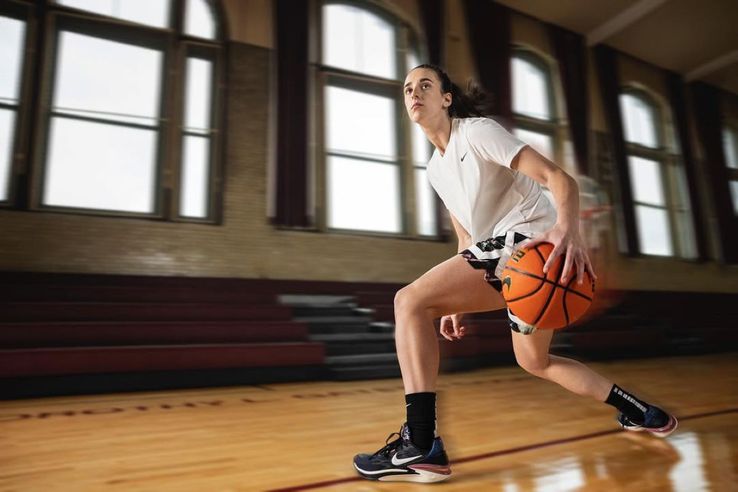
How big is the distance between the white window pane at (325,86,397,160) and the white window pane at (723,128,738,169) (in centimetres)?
693

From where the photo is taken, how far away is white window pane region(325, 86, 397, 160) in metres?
6.32

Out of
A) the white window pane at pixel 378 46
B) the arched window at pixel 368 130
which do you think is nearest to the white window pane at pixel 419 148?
the arched window at pixel 368 130

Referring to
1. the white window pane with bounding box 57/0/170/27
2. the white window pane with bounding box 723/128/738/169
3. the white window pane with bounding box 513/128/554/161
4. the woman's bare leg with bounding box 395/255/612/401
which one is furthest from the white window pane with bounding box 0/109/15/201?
the white window pane with bounding box 723/128/738/169

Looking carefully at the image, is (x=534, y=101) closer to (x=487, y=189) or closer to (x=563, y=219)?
(x=487, y=189)

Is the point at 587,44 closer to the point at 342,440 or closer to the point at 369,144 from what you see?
the point at 369,144

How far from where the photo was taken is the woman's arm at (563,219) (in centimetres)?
118

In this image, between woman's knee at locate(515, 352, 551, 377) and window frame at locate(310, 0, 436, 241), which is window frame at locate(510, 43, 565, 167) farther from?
woman's knee at locate(515, 352, 551, 377)

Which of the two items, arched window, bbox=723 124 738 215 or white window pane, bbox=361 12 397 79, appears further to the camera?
arched window, bbox=723 124 738 215

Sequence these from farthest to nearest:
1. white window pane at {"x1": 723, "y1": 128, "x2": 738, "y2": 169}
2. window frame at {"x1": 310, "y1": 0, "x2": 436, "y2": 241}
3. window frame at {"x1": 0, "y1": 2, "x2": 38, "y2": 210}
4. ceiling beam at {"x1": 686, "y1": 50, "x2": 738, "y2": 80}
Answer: white window pane at {"x1": 723, "y1": 128, "x2": 738, "y2": 169}, ceiling beam at {"x1": 686, "y1": 50, "x2": 738, "y2": 80}, window frame at {"x1": 310, "y1": 0, "x2": 436, "y2": 241}, window frame at {"x1": 0, "y1": 2, "x2": 38, "y2": 210}

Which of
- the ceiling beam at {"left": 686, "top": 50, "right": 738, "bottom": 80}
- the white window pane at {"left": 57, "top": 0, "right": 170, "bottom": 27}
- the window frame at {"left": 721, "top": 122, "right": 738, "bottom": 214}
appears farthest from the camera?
the window frame at {"left": 721, "top": 122, "right": 738, "bottom": 214}

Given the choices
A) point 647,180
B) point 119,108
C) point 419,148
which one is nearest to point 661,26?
point 647,180

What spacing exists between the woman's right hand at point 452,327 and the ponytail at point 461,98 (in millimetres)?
652

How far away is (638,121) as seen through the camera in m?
8.88

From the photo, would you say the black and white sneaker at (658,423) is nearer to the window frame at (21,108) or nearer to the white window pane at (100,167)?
the white window pane at (100,167)
